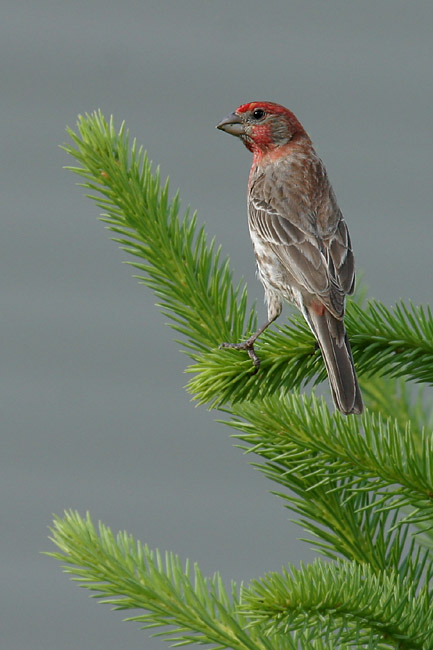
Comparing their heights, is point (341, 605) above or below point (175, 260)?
below

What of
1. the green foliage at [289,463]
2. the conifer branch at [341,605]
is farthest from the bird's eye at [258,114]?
the conifer branch at [341,605]

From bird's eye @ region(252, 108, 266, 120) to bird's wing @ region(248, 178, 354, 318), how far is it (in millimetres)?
548

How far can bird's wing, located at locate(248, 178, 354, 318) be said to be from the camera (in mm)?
2884

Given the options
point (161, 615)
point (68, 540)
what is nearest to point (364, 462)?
point (161, 615)

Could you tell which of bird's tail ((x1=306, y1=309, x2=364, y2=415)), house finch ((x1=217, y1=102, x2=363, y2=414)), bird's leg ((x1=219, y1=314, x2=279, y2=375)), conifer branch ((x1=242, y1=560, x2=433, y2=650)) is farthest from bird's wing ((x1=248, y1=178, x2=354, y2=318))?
conifer branch ((x1=242, y1=560, x2=433, y2=650))

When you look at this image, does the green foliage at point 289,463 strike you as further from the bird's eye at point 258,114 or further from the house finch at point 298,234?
the bird's eye at point 258,114

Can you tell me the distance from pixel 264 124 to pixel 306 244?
102 cm

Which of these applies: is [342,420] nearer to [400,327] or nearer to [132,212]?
[400,327]

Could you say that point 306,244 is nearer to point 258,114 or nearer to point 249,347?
point 258,114

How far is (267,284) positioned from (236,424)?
4.70ft

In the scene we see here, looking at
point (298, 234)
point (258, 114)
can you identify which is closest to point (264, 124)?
point (258, 114)

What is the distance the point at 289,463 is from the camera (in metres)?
1.90

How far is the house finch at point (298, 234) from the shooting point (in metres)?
2.25

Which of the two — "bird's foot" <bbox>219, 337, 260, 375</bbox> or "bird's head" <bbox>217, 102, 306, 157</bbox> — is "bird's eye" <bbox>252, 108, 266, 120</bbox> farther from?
"bird's foot" <bbox>219, 337, 260, 375</bbox>
